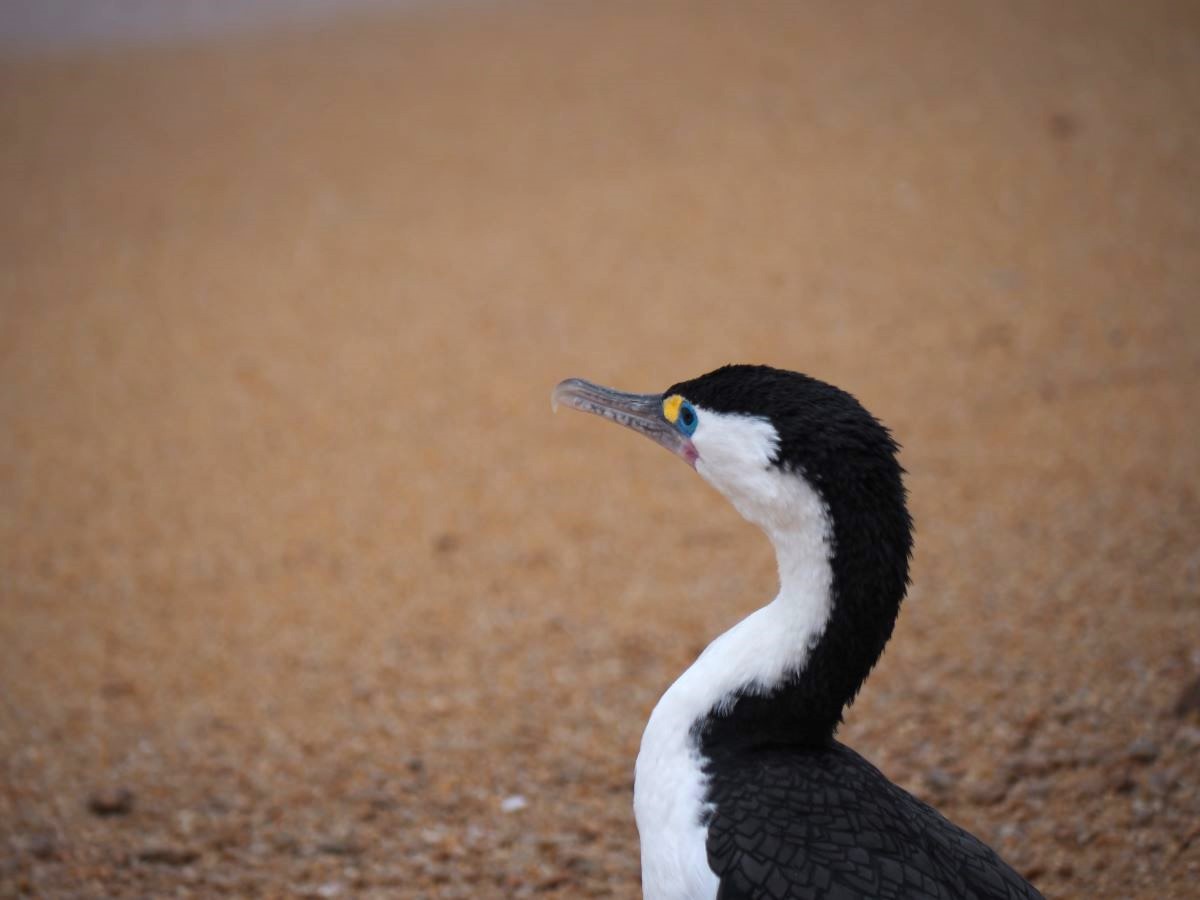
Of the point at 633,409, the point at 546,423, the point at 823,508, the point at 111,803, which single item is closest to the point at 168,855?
the point at 111,803

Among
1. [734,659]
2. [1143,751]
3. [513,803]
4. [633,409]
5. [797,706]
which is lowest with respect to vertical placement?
[1143,751]

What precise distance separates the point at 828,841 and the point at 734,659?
419 mm

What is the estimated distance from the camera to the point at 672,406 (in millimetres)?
2719

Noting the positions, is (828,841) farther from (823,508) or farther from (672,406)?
(672,406)

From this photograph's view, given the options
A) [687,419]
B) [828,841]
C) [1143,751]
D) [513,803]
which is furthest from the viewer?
[513,803]

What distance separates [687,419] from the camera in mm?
2684

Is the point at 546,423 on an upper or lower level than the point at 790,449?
upper

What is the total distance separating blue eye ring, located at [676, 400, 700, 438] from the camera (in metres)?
2.66

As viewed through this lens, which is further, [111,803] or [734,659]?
[111,803]

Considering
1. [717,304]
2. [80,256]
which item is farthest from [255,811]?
[80,256]

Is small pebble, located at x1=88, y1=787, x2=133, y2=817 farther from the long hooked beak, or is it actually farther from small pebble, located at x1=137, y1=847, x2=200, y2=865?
the long hooked beak

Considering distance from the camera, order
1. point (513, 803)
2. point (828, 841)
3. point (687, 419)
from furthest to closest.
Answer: point (513, 803) < point (687, 419) < point (828, 841)

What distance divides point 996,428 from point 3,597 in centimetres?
505

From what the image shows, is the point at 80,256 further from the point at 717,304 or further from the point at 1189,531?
the point at 1189,531
